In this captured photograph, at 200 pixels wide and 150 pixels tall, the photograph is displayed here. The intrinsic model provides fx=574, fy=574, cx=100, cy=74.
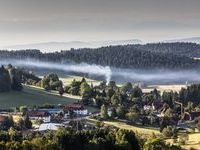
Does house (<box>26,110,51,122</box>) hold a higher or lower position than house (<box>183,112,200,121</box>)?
higher

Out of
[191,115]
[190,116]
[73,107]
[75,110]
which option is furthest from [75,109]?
[191,115]

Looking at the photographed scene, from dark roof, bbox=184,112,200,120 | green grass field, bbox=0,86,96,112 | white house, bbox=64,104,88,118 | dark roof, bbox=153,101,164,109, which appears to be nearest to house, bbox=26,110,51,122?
white house, bbox=64,104,88,118

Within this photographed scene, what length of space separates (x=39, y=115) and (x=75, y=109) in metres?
13.6

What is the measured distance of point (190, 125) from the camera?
416ft

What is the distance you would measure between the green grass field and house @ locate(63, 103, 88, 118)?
14.2 feet

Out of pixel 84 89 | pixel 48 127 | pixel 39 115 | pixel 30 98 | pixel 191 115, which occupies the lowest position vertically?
pixel 191 115

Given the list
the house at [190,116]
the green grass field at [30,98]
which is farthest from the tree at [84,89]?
the house at [190,116]

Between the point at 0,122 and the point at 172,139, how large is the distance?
102 feet

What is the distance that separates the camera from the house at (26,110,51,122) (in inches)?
4558

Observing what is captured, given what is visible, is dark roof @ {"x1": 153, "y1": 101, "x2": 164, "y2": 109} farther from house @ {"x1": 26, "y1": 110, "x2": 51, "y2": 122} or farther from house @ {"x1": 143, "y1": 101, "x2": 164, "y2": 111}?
house @ {"x1": 26, "y1": 110, "x2": 51, "y2": 122}

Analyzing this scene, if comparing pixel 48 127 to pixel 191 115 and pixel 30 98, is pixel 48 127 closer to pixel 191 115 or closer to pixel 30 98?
pixel 30 98

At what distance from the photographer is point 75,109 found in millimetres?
130625

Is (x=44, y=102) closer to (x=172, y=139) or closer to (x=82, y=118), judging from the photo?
(x=82, y=118)

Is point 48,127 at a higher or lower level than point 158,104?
higher
